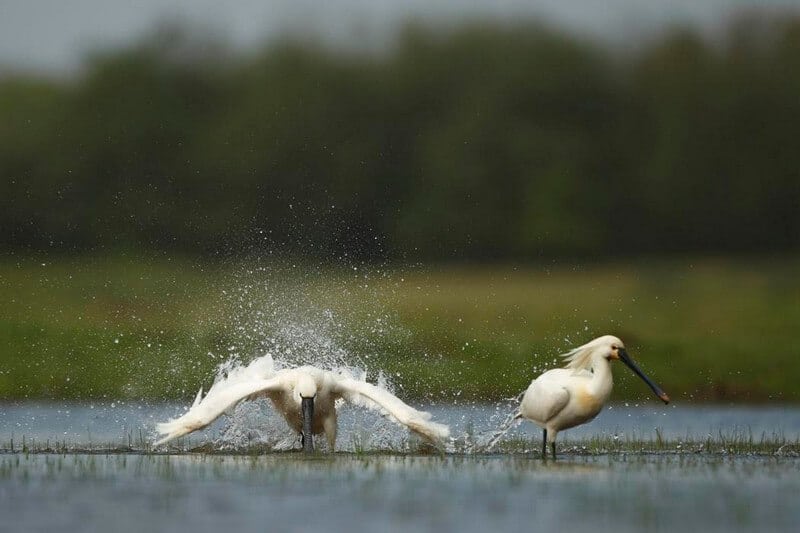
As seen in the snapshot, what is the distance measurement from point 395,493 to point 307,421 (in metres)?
3.64

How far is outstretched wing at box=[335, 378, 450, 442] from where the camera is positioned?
55.4 ft

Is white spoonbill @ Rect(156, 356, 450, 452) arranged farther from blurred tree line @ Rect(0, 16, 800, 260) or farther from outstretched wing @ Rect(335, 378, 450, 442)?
blurred tree line @ Rect(0, 16, 800, 260)

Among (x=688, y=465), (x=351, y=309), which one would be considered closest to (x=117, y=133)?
(x=351, y=309)

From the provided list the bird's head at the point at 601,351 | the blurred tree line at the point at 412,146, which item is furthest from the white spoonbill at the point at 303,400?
A: the blurred tree line at the point at 412,146

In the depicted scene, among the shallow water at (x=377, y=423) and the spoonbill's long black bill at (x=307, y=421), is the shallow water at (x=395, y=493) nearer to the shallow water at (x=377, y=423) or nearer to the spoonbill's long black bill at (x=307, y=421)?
the spoonbill's long black bill at (x=307, y=421)

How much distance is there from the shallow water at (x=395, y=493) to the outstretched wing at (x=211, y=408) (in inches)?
15.6

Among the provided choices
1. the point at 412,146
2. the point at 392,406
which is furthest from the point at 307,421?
the point at 412,146

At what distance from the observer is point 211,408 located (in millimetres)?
17078

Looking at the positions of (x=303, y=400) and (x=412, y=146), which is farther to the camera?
(x=412, y=146)

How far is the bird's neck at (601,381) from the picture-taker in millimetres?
17094

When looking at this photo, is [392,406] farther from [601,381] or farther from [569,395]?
[601,381]

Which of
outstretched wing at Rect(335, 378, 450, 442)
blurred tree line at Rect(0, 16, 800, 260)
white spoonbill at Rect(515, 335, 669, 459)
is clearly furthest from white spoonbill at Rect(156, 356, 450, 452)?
blurred tree line at Rect(0, 16, 800, 260)

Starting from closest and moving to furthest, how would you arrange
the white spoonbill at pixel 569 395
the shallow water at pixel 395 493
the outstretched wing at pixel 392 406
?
the shallow water at pixel 395 493 < the outstretched wing at pixel 392 406 < the white spoonbill at pixel 569 395

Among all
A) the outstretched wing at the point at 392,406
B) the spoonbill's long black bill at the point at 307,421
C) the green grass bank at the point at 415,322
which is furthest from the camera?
the green grass bank at the point at 415,322
